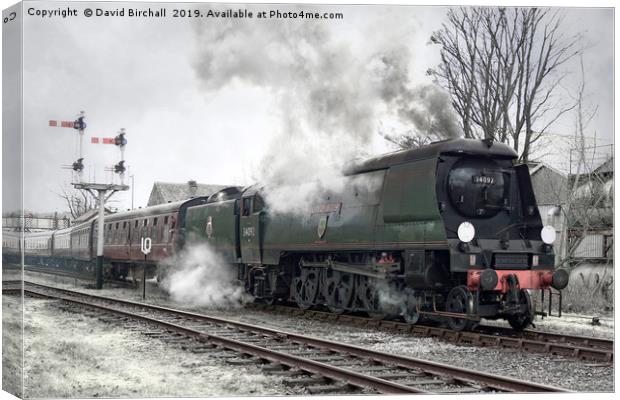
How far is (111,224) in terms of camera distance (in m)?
30.3

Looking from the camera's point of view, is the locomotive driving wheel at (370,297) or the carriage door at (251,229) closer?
the locomotive driving wheel at (370,297)

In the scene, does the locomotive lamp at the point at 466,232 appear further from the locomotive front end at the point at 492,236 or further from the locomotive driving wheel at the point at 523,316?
the locomotive driving wheel at the point at 523,316

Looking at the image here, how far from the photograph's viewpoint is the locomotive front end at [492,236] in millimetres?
12258

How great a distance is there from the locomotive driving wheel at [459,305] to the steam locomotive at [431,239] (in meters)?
0.02

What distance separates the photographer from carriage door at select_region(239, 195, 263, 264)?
18094mm

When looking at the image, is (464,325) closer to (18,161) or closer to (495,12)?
(495,12)

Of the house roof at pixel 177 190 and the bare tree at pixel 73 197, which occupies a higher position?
the house roof at pixel 177 190

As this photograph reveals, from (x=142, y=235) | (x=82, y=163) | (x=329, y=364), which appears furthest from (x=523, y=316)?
(x=142, y=235)

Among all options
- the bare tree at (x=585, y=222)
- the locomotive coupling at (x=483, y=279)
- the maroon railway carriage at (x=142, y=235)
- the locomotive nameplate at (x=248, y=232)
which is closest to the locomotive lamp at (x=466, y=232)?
the locomotive coupling at (x=483, y=279)

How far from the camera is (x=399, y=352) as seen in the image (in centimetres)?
1130

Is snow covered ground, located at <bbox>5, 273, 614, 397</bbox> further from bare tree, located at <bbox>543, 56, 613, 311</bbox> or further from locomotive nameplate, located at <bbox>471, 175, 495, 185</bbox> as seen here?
locomotive nameplate, located at <bbox>471, 175, 495, 185</bbox>

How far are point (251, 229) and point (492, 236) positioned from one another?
720cm

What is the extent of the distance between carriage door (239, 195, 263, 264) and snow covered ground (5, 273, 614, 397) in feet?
9.50

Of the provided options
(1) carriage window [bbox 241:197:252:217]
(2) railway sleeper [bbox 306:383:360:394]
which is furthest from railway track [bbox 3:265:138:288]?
(2) railway sleeper [bbox 306:383:360:394]
